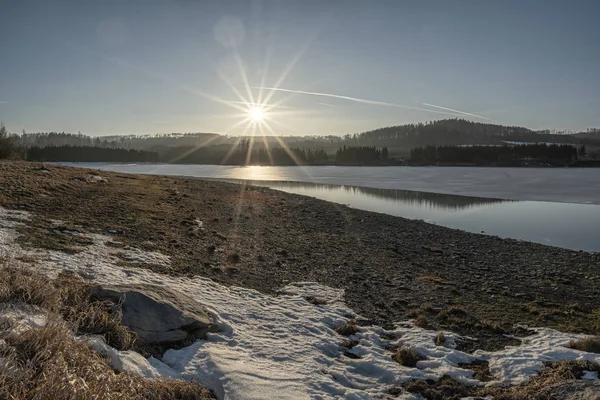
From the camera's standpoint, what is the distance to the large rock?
5.90 m

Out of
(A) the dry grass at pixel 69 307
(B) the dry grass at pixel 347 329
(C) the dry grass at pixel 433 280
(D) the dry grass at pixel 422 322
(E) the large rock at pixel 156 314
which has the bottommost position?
(C) the dry grass at pixel 433 280

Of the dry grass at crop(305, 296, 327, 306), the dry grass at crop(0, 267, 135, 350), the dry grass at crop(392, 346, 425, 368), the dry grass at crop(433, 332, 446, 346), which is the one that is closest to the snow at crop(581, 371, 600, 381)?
the dry grass at crop(433, 332, 446, 346)

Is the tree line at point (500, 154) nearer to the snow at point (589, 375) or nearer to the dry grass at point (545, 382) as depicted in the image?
the dry grass at point (545, 382)

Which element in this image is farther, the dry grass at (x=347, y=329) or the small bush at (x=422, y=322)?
the small bush at (x=422, y=322)

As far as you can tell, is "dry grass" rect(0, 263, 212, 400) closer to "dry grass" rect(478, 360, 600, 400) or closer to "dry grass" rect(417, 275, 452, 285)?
"dry grass" rect(478, 360, 600, 400)

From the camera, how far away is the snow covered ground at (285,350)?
5.40 metres

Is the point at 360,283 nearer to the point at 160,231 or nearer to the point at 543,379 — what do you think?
the point at 543,379

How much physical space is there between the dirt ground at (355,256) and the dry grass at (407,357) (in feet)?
5.05

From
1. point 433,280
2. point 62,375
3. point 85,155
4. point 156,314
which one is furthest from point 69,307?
point 85,155

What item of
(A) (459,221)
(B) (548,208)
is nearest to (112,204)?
(A) (459,221)

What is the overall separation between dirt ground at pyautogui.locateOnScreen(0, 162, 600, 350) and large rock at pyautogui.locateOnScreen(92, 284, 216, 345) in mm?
3396

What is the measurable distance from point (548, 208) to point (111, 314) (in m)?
37.1

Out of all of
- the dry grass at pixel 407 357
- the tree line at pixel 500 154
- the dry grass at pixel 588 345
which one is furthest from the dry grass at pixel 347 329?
the tree line at pixel 500 154

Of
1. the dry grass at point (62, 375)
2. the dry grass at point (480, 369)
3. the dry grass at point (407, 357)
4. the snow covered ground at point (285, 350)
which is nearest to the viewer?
the dry grass at point (62, 375)
